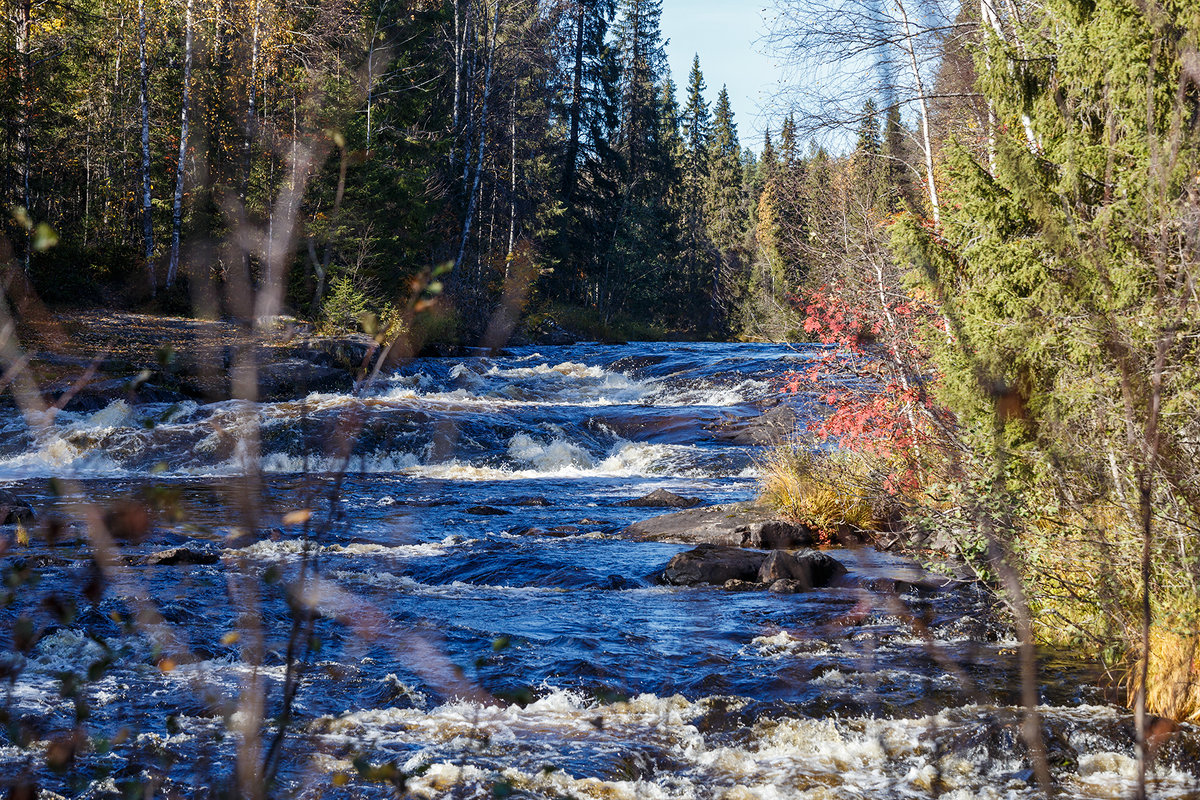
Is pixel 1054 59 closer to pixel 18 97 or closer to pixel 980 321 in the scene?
pixel 980 321

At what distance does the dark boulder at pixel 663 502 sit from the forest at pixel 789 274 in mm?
836

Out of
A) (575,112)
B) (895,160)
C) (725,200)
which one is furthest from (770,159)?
(895,160)

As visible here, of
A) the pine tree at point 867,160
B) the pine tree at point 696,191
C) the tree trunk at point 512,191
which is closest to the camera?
the pine tree at point 867,160

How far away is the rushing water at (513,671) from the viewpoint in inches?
177

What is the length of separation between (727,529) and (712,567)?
55.8 inches

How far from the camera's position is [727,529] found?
1015cm

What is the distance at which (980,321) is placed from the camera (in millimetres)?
5637

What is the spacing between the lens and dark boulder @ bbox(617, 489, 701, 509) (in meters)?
12.4

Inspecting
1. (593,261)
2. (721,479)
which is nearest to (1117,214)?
(721,479)

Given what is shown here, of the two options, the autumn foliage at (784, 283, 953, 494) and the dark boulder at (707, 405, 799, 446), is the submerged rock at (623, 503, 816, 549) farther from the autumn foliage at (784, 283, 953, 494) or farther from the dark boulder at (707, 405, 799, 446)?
the dark boulder at (707, 405, 799, 446)

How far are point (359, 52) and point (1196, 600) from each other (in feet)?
85.6

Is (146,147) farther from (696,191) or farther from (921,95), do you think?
(696,191)

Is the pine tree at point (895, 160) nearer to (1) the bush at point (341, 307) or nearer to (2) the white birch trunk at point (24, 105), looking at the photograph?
(1) the bush at point (341, 307)

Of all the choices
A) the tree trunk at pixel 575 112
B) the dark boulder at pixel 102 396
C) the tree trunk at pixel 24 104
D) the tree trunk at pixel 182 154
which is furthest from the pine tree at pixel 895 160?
the tree trunk at pixel 575 112
